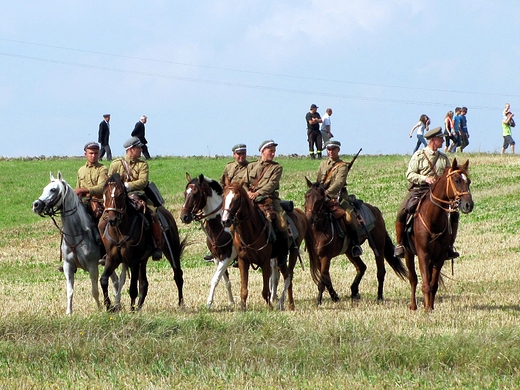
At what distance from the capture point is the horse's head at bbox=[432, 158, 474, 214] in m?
14.3

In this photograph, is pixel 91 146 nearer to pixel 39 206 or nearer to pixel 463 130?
pixel 39 206

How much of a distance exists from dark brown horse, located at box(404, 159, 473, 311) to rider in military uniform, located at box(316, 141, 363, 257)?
79.9 inches

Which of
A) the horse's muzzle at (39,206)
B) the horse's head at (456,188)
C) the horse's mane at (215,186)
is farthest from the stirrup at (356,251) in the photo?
the horse's muzzle at (39,206)

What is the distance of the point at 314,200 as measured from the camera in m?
17.0

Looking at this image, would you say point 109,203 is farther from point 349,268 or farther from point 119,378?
point 349,268

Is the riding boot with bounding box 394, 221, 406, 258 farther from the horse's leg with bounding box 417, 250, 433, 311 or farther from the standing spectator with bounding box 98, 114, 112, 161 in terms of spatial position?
the standing spectator with bounding box 98, 114, 112, 161

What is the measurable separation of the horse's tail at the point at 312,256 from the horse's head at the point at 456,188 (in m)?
3.17

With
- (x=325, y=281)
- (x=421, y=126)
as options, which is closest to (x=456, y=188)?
(x=325, y=281)

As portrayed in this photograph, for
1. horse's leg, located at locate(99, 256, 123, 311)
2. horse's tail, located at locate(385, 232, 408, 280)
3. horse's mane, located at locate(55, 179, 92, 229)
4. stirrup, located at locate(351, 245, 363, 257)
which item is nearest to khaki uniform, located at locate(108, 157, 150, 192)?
horse's mane, located at locate(55, 179, 92, 229)

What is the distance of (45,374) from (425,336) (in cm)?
427

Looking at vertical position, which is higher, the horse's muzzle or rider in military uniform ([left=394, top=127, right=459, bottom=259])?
rider in military uniform ([left=394, top=127, right=459, bottom=259])

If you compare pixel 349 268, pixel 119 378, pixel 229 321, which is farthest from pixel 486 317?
pixel 349 268

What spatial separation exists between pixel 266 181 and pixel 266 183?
45 millimetres

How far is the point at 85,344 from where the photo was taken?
431 inches
